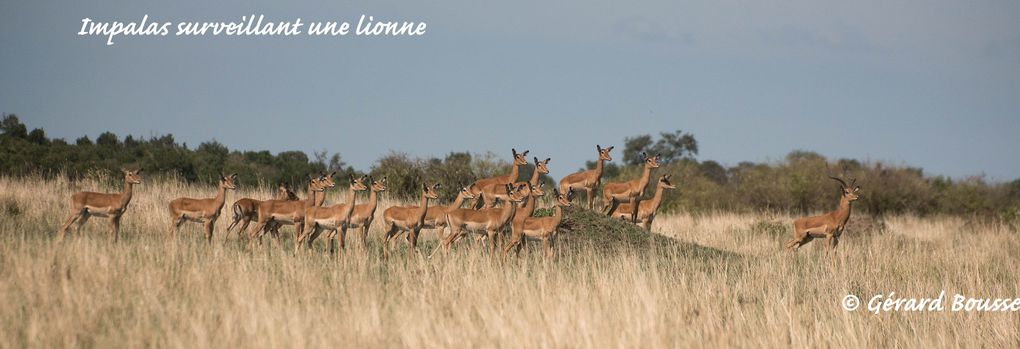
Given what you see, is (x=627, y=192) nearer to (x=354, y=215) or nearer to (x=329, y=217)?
(x=354, y=215)

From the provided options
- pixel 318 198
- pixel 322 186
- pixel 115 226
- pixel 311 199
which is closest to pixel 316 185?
pixel 322 186

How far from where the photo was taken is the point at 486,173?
3162 cm

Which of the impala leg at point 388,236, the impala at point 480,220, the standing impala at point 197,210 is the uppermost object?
the standing impala at point 197,210

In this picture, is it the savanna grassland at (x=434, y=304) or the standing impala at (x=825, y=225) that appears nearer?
the savanna grassland at (x=434, y=304)

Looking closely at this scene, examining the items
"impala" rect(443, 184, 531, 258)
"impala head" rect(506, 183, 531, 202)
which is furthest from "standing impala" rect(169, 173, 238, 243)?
"impala head" rect(506, 183, 531, 202)

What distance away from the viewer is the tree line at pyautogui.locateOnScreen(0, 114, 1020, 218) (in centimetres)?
3153

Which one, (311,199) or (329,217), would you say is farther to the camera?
(311,199)

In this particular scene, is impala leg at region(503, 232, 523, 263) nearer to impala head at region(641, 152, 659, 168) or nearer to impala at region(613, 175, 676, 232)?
impala at region(613, 175, 676, 232)

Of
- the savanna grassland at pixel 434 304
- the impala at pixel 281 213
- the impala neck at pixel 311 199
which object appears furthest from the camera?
the impala neck at pixel 311 199

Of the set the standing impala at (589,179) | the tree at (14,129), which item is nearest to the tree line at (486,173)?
the tree at (14,129)

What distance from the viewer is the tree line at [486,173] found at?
103 ft

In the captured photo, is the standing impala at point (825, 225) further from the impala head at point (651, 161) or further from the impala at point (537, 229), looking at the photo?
the impala at point (537, 229)

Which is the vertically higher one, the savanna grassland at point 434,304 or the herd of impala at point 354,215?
the herd of impala at point 354,215
